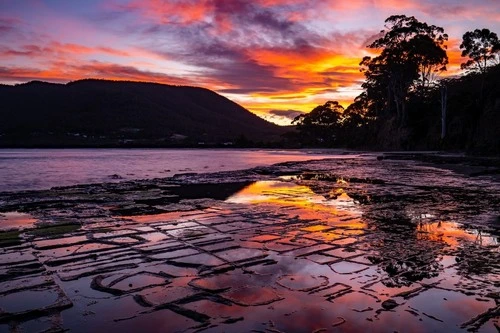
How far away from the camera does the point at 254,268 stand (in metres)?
7.36

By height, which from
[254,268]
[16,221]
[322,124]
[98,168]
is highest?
[322,124]

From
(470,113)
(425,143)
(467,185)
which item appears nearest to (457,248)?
(467,185)

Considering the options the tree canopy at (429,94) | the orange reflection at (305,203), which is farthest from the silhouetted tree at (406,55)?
the orange reflection at (305,203)

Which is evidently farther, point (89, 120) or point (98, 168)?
point (89, 120)

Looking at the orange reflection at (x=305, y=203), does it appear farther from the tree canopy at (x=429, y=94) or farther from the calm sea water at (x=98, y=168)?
the tree canopy at (x=429, y=94)

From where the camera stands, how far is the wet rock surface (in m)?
5.23

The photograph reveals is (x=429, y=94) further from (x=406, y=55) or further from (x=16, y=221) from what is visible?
(x=16, y=221)

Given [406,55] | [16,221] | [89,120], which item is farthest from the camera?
[89,120]

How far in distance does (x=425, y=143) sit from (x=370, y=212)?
54.4 metres

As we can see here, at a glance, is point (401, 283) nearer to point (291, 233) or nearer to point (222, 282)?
point (222, 282)

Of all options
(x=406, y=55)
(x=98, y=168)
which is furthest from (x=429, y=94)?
(x=98, y=168)

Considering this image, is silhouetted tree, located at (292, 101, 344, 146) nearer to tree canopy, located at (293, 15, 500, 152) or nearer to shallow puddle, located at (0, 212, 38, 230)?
tree canopy, located at (293, 15, 500, 152)

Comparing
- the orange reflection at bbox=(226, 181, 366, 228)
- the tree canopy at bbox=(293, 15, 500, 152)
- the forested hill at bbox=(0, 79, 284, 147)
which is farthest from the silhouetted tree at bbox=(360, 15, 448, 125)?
the forested hill at bbox=(0, 79, 284, 147)

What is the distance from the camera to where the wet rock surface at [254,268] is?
17.2ft
